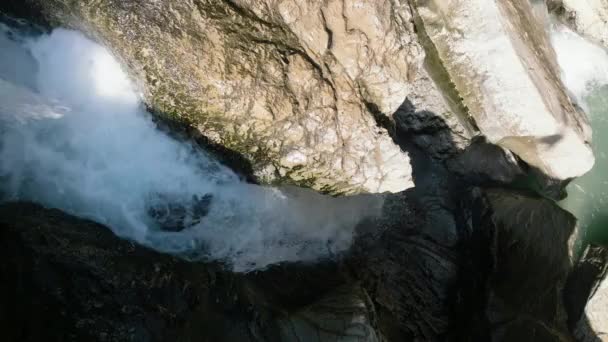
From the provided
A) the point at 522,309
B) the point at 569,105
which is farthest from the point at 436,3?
the point at 522,309

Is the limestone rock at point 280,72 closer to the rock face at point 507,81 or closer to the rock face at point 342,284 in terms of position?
the rock face at point 342,284

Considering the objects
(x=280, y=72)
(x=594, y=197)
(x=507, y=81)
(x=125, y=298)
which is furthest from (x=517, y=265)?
(x=125, y=298)

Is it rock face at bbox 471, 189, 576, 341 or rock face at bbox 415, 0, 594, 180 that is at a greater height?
rock face at bbox 415, 0, 594, 180

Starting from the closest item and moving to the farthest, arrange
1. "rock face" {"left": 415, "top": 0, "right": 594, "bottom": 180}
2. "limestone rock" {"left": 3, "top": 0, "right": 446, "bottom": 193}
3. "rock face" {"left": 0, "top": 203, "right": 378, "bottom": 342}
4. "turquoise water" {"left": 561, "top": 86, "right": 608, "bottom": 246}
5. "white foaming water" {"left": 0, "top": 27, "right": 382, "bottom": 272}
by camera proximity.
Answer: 1. "rock face" {"left": 0, "top": 203, "right": 378, "bottom": 342}
2. "limestone rock" {"left": 3, "top": 0, "right": 446, "bottom": 193}
3. "white foaming water" {"left": 0, "top": 27, "right": 382, "bottom": 272}
4. "rock face" {"left": 415, "top": 0, "right": 594, "bottom": 180}
5. "turquoise water" {"left": 561, "top": 86, "right": 608, "bottom": 246}

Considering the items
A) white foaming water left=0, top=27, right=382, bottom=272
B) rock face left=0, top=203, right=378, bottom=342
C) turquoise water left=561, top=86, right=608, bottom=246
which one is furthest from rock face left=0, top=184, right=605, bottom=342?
turquoise water left=561, top=86, right=608, bottom=246

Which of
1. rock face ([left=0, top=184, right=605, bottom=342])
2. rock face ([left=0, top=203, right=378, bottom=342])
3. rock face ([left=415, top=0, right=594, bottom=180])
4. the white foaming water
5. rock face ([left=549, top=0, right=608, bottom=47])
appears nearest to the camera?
rock face ([left=0, top=203, right=378, bottom=342])

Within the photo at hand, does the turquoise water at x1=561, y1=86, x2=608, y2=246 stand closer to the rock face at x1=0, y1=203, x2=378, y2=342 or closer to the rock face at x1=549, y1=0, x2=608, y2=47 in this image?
the rock face at x1=549, y1=0, x2=608, y2=47

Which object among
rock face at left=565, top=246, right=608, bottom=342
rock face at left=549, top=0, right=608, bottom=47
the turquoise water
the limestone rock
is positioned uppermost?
rock face at left=549, top=0, right=608, bottom=47
